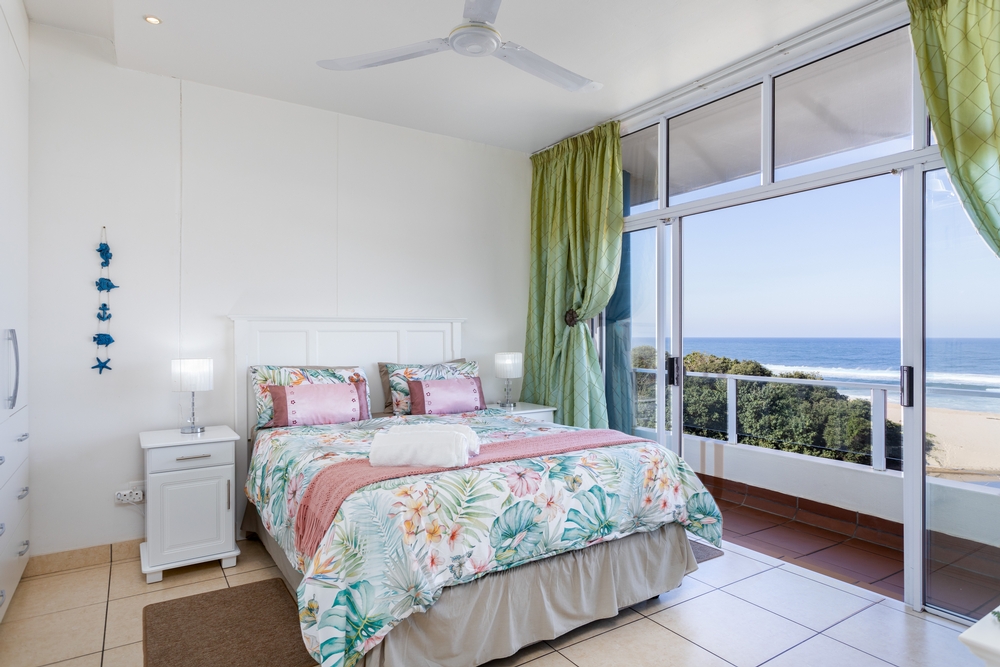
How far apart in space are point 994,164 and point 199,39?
3.73 meters

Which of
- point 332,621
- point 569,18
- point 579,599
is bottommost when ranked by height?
point 579,599

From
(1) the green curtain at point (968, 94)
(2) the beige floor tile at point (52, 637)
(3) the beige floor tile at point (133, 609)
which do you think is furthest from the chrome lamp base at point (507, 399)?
(1) the green curtain at point (968, 94)

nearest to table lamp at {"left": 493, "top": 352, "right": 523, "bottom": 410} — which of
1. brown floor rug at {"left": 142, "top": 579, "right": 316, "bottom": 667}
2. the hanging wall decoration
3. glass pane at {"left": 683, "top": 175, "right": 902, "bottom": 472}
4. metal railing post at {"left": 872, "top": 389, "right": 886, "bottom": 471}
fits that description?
glass pane at {"left": 683, "top": 175, "right": 902, "bottom": 472}

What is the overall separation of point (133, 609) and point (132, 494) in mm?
874

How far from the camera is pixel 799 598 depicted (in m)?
2.69

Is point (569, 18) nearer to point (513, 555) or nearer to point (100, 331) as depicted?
point (513, 555)

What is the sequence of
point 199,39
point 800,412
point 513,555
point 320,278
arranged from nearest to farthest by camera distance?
point 513,555 → point 199,39 → point 320,278 → point 800,412

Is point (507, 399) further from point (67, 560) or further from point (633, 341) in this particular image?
point (67, 560)

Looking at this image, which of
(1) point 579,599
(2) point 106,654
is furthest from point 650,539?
(2) point 106,654

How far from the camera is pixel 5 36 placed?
7.75ft

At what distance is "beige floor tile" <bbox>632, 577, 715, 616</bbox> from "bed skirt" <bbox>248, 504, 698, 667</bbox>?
0.24 feet

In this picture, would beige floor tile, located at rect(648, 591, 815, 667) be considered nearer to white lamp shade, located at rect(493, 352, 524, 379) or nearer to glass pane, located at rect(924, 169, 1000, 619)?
glass pane, located at rect(924, 169, 1000, 619)

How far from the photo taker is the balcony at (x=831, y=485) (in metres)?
2.42

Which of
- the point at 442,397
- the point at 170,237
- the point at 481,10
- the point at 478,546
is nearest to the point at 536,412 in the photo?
the point at 442,397
